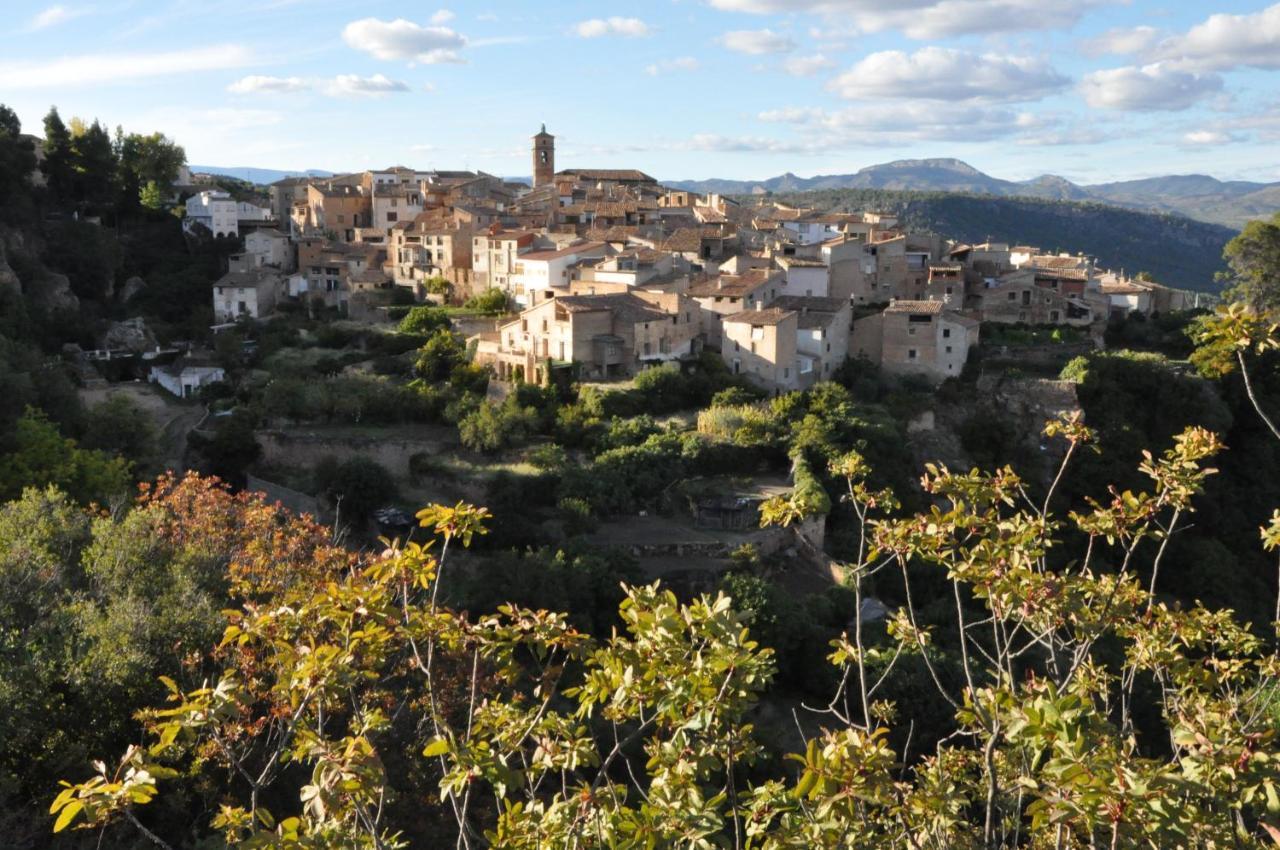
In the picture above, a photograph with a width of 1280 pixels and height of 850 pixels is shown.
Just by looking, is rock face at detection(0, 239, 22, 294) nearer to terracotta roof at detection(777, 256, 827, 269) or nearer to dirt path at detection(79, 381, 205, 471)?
dirt path at detection(79, 381, 205, 471)

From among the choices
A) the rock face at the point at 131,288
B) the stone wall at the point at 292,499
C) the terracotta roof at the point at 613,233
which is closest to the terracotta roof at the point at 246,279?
the rock face at the point at 131,288

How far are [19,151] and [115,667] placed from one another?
36.5m

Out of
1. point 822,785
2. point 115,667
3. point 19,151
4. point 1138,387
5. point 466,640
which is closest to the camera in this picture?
point 822,785

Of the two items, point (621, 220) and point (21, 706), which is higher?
point (621, 220)

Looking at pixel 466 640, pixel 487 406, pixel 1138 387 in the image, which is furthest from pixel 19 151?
pixel 466 640

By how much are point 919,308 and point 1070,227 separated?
90.6m

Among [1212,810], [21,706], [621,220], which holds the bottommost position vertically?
[21,706]

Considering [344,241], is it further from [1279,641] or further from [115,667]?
[1279,641]

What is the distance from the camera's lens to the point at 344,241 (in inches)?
1779

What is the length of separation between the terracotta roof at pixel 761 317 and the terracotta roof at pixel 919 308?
3.57m

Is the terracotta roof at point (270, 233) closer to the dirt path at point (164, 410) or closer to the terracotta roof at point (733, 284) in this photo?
the dirt path at point (164, 410)

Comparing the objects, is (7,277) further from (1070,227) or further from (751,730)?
(1070,227)

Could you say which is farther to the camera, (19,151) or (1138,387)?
(19,151)

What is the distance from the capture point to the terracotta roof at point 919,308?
29578mm
